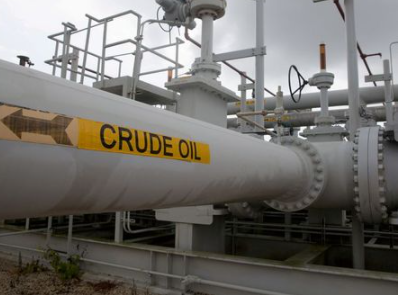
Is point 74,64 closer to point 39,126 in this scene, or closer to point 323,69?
point 323,69

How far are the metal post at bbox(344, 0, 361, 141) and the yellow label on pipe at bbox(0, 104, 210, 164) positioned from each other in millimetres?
2701

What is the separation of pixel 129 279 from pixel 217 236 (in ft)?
3.38

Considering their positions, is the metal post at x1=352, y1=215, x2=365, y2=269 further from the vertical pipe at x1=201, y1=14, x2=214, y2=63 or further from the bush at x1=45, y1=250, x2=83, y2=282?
the bush at x1=45, y1=250, x2=83, y2=282

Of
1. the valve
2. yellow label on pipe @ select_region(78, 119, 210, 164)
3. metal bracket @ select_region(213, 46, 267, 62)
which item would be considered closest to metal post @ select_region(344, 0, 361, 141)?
metal bracket @ select_region(213, 46, 267, 62)

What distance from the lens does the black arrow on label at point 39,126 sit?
0.92 m

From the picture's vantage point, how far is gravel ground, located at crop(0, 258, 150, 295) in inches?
144

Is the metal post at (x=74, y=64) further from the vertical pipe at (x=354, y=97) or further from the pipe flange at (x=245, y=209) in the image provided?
the vertical pipe at (x=354, y=97)

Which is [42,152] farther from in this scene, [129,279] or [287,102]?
[287,102]

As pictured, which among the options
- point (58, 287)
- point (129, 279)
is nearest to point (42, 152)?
point (129, 279)

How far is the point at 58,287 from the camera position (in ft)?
12.9

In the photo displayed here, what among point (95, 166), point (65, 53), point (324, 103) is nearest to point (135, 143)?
point (95, 166)

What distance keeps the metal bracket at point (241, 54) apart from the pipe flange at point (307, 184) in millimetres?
2119

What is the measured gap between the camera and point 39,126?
3.20 ft

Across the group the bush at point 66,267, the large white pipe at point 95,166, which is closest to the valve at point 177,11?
the large white pipe at point 95,166
